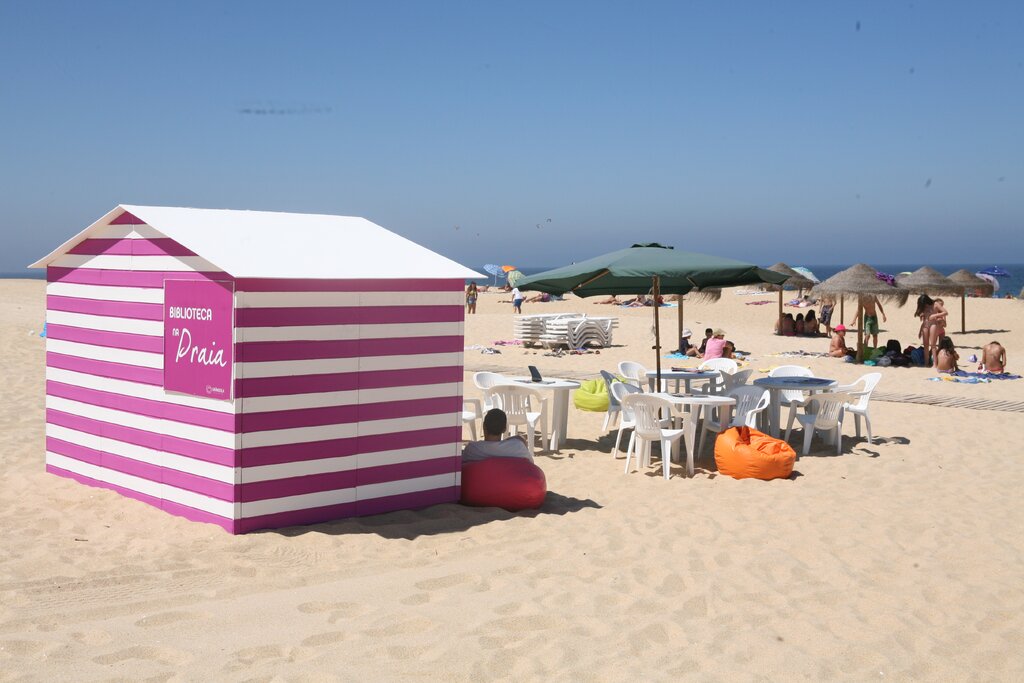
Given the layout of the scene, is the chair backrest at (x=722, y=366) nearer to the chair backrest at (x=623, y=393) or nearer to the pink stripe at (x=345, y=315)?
the chair backrest at (x=623, y=393)

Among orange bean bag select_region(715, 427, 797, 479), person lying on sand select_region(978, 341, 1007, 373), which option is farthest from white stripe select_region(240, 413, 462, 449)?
person lying on sand select_region(978, 341, 1007, 373)

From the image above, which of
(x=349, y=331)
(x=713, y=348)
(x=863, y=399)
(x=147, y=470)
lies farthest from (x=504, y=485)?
(x=713, y=348)

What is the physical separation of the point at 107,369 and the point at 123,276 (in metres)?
0.71

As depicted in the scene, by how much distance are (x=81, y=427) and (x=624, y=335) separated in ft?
56.7

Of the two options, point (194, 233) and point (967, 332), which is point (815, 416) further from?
point (967, 332)

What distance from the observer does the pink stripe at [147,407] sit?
226 inches

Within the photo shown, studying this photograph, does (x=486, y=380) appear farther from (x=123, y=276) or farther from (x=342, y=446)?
(x=123, y=276)

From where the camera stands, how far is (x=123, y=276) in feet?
21.4

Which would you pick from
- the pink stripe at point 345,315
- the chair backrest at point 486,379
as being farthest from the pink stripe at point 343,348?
the chair backrest at point 486,379

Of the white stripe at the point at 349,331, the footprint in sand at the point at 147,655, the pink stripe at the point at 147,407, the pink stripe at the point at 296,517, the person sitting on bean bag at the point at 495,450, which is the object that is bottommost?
the footprint in sand at the point at 147,655

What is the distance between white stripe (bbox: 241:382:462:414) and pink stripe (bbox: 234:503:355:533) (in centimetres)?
68

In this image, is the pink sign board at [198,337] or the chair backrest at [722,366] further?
the chair backrest at [722,366]

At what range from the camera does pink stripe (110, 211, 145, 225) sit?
6.38m

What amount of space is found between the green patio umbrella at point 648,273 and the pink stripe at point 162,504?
408 centimetres
